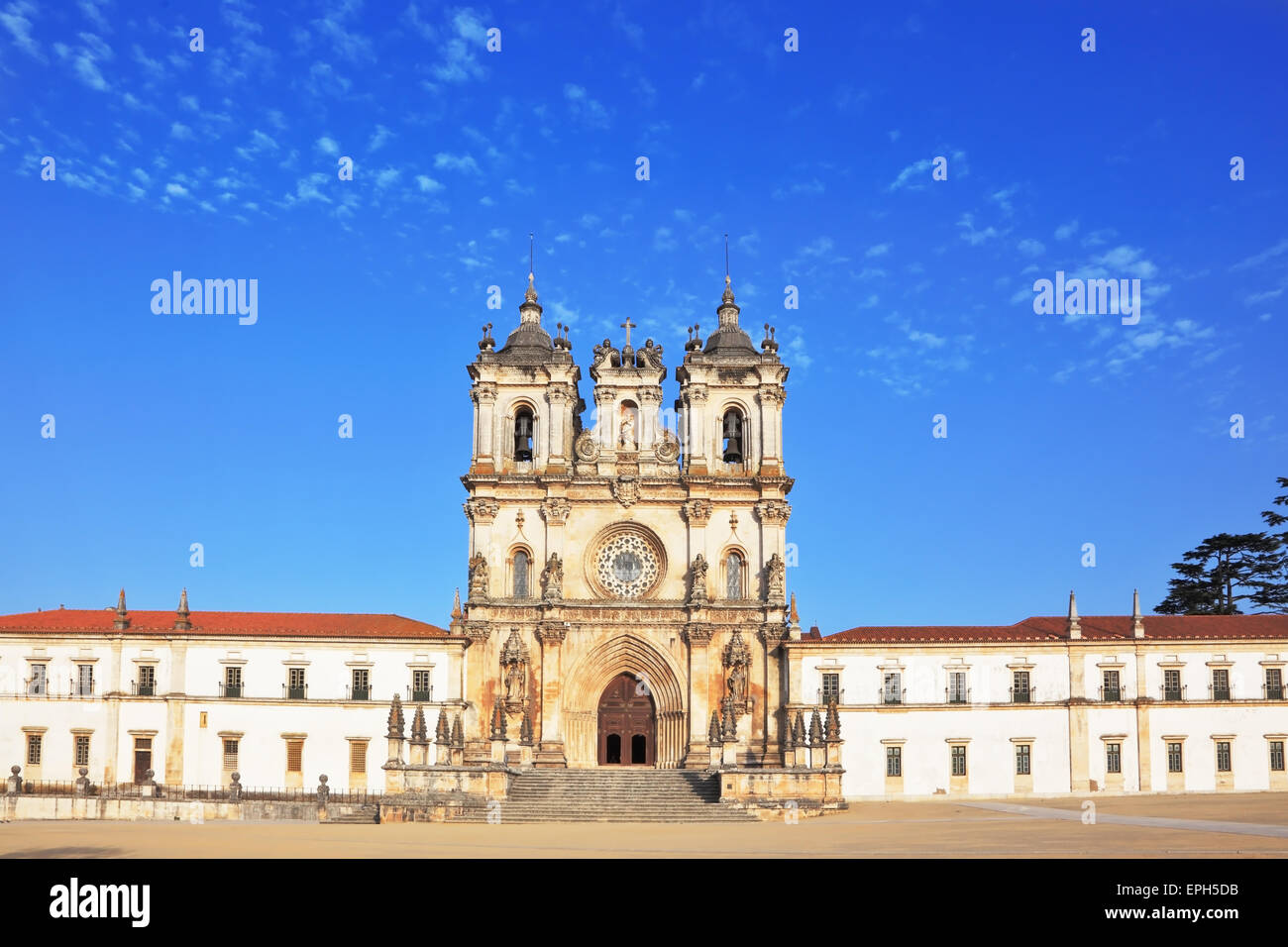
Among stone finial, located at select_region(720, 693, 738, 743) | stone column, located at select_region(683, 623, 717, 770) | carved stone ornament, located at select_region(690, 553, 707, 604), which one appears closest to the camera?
stone finial, located at select_region(720, 693, 738, 743)

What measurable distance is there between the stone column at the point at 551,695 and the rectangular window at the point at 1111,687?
855 inches

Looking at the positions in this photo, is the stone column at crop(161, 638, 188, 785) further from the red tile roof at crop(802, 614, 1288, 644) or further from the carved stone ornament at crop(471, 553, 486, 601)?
the red tile roof at crop(802, 614, 1288, 644)

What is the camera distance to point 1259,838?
84.6 ft

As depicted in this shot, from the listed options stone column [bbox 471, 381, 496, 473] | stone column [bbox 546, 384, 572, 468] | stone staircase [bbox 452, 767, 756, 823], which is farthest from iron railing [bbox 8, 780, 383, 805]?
stone column [bbox 546, 384, 572, 468]

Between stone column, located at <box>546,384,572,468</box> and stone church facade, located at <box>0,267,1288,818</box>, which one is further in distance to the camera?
stone column, located at <box>546,384,572,468</box>

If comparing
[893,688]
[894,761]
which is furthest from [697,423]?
[894,761]

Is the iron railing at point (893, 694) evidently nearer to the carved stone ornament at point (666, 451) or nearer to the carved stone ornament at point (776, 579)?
the carved stone ornament at point (776, 579)

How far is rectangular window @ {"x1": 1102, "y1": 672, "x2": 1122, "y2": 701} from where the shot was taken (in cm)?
4794

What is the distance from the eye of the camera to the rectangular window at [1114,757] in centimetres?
4725

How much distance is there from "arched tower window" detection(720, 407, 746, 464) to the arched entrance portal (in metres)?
10.5

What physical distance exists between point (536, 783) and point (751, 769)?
25.5ft

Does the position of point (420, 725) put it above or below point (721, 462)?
below
